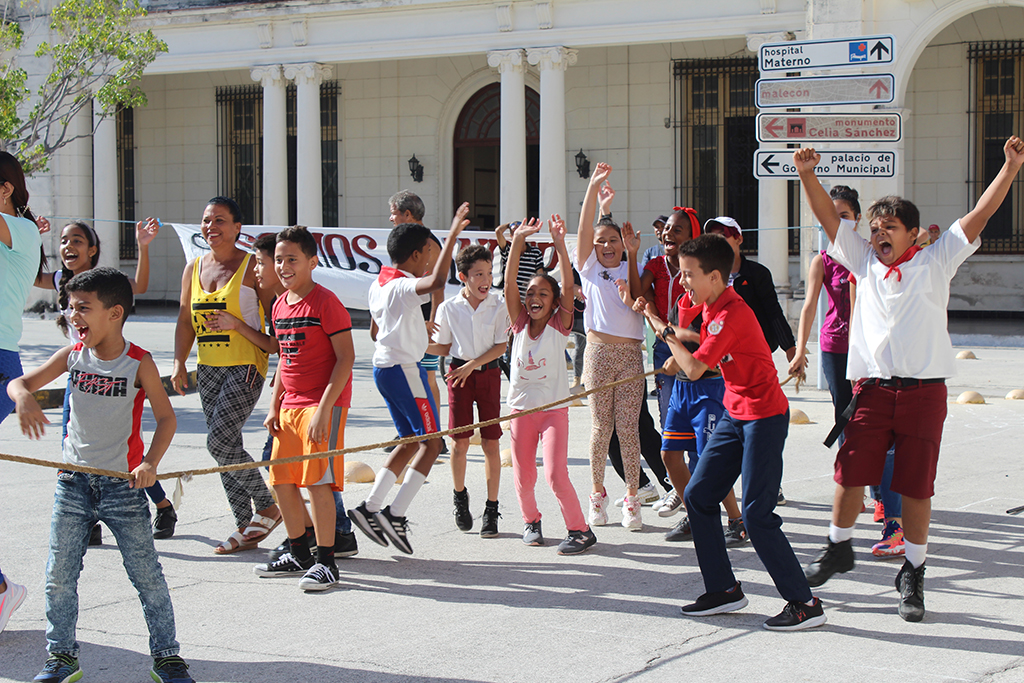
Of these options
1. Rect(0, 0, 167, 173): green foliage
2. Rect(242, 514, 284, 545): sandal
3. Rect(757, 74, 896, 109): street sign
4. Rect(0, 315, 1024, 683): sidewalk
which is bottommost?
Rect(0, 315, 1024, 683): sidewalk

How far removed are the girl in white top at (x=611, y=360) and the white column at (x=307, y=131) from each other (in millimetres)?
14421

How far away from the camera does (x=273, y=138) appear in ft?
66.0

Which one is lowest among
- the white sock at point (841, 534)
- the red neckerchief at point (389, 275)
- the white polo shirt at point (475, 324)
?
the white sock at point (841, 534)

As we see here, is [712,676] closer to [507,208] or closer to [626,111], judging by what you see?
[507,208]

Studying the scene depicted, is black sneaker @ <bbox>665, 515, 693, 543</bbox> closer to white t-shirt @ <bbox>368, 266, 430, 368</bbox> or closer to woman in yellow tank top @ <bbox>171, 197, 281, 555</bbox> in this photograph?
white t-shirt @ <bbox>368, 266, 430, 368</bbox>

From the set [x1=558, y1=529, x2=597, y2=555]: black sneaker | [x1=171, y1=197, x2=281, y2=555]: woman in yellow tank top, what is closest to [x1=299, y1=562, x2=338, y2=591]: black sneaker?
[x1=171, y1=197, x2=281, y2=555]: woman in yellow tank top

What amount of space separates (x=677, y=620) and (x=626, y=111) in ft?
57.5

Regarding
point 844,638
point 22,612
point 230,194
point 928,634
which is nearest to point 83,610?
point 22,612

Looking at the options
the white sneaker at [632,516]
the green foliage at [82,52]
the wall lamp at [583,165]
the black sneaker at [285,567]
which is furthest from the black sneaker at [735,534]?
the wall lamp at [583,165]

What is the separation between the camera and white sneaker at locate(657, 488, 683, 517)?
6.44m

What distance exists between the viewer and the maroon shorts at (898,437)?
457 centimetres

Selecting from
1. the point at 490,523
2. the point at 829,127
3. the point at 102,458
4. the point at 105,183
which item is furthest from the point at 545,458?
the point at 105,183

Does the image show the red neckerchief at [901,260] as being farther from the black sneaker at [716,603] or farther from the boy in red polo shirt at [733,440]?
the black sneaker at [716,603]

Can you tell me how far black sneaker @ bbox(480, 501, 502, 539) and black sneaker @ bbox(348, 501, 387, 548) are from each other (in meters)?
0.69
